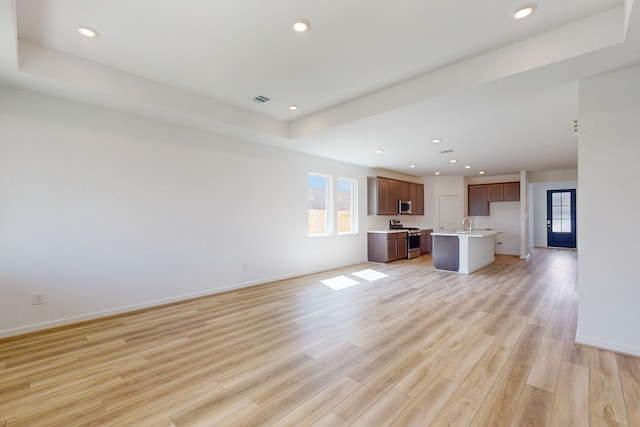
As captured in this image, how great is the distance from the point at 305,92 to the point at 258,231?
269cm

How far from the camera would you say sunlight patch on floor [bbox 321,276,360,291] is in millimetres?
5113

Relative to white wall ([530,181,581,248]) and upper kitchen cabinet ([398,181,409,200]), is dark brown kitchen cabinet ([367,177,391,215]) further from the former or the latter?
white wall ([530,181,581,248])

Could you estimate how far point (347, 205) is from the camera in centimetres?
748

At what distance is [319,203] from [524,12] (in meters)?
4.90

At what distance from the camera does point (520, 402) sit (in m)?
1.94

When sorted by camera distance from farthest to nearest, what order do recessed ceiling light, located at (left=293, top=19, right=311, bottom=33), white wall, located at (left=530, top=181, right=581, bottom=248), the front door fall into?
white wall, located at (left=530, top=181, right=581, bottom=248) < the front door < recessed ceiling light, located at (left=293, top=19, right=311, bottom=33)

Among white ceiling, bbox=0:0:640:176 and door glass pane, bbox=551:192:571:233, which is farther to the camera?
door glass pane, bbox=551:192:571:233

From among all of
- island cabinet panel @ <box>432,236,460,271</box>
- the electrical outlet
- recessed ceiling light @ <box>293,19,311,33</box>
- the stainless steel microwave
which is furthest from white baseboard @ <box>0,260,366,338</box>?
the stainless steel microwave

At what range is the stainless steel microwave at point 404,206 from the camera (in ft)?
28.8

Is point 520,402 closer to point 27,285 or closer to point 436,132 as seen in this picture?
point 436,132

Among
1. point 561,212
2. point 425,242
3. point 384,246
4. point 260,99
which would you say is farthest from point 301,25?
point 561,212

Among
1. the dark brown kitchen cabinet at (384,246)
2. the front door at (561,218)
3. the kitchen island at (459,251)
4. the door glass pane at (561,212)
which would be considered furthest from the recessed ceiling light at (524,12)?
the door glass pane at (561,212)

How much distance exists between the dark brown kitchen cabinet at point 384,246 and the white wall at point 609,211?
4817 mm

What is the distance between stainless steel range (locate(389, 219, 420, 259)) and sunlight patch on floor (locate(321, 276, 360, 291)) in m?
3.42
